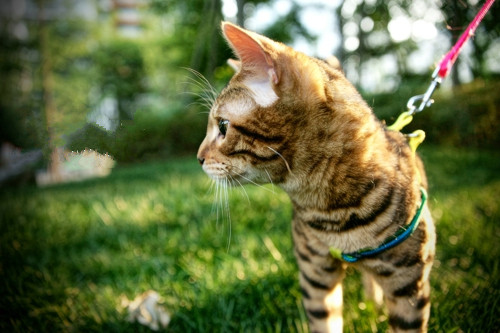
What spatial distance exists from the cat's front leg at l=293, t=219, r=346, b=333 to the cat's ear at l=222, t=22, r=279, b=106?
50 cm

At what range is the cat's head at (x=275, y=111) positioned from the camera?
949 mm

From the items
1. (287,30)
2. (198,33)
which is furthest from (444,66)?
(287,30)

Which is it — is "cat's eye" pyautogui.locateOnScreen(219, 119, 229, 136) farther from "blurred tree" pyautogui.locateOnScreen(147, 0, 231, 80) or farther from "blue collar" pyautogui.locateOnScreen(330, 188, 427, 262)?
"blurred tree" pyautogui.locateOnScreen(147, 0, 231, 80)

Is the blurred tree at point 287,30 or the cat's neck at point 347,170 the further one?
the blurred tree at point 287,30

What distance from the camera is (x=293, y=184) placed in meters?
1.02

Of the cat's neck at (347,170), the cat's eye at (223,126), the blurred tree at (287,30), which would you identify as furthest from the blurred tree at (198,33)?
the blurred tree at (287,30)

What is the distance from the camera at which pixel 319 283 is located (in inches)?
44.9

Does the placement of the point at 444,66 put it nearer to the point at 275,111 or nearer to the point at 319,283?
the point at 275,111

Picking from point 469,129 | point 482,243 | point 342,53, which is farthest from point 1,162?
point 469,129

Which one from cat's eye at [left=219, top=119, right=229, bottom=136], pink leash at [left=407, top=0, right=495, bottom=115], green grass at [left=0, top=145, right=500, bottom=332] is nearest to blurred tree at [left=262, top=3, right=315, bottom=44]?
green grass at [left=0, top=145, right=500, bottom=332]

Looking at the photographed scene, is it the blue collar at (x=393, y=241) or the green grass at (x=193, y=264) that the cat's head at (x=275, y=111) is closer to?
the blue collar at (x=393, y=241)

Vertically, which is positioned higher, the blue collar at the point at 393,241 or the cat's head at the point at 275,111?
the cat's head at the point at 275,111

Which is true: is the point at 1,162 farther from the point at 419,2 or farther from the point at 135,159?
the point at 419,2

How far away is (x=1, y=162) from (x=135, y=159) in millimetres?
2939
